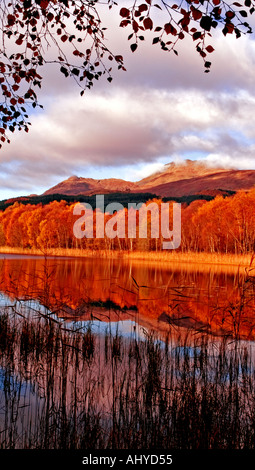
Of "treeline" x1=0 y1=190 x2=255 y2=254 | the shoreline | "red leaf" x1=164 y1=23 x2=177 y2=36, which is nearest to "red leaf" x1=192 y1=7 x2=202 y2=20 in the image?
"red leaf" x1=164 y1=23 x2=177 y2=36

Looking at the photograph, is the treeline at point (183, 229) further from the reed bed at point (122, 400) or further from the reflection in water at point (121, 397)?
the reed bed at point (122, 400)

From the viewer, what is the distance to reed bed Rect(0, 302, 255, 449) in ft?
13.7

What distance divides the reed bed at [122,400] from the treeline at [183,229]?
37.3 metres

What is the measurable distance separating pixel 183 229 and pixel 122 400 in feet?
233

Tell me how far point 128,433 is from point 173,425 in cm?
73

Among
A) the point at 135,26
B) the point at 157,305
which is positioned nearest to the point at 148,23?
the point at 135,26

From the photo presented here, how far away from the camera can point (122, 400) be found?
205 inches

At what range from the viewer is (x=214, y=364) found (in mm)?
7121

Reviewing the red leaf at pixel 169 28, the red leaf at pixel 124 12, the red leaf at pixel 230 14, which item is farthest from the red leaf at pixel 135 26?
the red leaf at pixel 230 14

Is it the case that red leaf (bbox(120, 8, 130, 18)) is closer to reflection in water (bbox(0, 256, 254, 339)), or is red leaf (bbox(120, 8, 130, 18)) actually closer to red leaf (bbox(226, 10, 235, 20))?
red leaf (bbox(226, 10, 235, 20))

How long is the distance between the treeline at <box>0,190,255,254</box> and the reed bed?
3734 cm

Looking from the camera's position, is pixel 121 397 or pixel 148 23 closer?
pixel 148 23

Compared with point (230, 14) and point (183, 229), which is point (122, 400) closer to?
point (230, 14)
